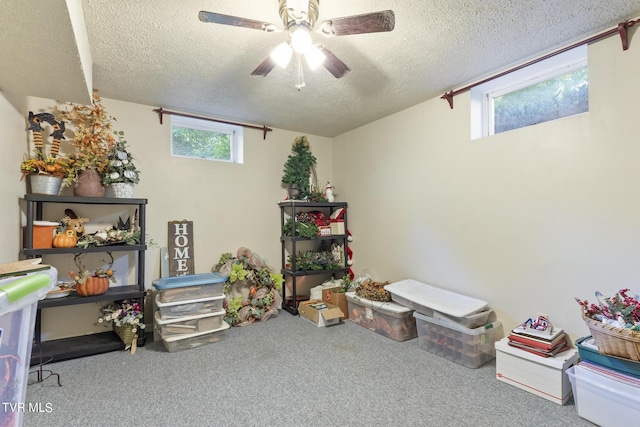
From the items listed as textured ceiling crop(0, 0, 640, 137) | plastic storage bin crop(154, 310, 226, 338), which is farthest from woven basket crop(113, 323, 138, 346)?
textured ceiling crop(0, 0, 640, 137)

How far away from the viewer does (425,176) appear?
303 centimetres

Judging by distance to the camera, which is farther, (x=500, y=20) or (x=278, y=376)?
(x=278, y=376)

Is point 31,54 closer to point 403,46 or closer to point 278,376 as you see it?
point 403,46

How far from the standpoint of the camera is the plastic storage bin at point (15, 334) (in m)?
0.63

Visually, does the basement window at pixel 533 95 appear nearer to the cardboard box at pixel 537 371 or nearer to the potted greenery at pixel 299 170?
the cardboard box at pixel 537 371

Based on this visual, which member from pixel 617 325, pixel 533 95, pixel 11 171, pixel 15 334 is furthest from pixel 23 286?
pixel 533 95

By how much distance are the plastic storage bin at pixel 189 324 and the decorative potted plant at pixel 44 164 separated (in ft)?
4.39

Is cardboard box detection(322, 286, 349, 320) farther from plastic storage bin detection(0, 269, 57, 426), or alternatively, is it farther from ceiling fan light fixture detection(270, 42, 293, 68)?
plastic storage bin detection(0, 269, 57, 426)

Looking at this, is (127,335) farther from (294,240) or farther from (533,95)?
(533,95)

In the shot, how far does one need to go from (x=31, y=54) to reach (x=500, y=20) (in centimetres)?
257

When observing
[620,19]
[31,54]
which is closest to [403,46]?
[620,19]

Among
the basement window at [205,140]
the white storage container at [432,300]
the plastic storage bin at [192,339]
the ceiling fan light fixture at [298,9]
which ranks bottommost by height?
the plastic storage bin at [192,339]

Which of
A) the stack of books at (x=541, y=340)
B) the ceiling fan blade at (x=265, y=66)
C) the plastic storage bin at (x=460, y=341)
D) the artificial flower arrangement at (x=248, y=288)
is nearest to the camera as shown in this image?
the ceiling fan blade at (x=265, y=66)

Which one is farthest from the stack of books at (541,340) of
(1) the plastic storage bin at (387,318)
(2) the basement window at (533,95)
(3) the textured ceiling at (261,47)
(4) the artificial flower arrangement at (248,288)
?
(4) the artificial flower arrangement at (248,288)
